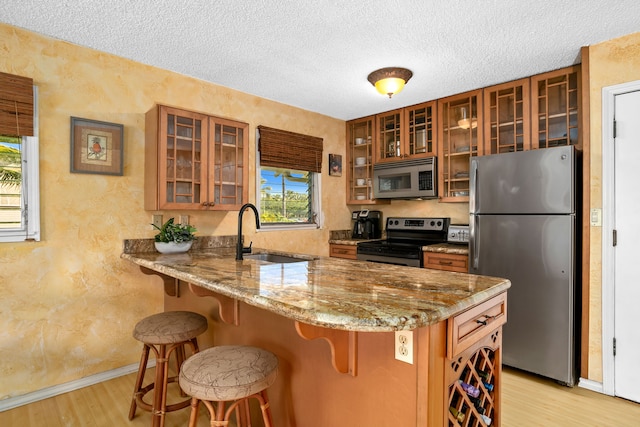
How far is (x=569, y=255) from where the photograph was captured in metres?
2.46

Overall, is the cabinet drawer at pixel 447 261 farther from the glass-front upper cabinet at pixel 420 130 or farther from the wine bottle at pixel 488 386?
the wine bottle at pixel 488 386

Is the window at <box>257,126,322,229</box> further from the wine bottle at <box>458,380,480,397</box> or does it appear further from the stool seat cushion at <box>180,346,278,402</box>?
the wine bottle at <box>458,380,480,397</box>

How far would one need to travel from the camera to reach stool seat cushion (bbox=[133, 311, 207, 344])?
6.15 feet

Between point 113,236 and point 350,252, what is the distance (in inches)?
93.7

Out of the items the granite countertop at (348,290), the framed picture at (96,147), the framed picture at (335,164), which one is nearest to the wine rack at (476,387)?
the granite countertop at (348,290)

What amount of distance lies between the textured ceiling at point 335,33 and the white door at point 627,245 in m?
0.61

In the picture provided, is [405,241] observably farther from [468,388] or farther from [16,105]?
[16,105]

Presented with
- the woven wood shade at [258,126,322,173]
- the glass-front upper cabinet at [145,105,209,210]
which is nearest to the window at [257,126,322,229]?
the woven wood shade at [258,126,322,173]

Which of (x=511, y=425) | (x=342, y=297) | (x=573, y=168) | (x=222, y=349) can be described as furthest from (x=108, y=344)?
(x=573, y=168)

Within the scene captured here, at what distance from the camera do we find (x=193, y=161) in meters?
2.72

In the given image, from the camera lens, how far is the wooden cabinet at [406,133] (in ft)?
12.0

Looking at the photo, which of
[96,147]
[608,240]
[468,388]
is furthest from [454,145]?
[96,147]

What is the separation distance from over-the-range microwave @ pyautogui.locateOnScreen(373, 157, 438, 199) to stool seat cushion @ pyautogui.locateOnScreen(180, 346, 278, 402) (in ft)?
8.69

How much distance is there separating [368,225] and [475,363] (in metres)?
2.87
